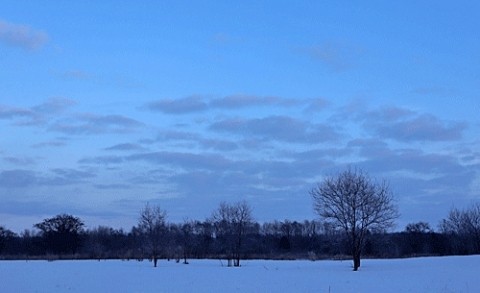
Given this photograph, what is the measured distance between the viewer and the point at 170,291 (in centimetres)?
2441

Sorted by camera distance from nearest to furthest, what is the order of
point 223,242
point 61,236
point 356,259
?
1. point 356,259
2. point 223,242
3. point 61,236

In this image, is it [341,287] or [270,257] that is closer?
[341,287]

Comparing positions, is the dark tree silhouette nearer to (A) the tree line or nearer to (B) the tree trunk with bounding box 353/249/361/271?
(A) the tree line

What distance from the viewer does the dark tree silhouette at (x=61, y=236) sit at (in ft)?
382

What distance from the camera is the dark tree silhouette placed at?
116 m

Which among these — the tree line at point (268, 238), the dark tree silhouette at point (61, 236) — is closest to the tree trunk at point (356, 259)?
the tree line at point (268, 238)

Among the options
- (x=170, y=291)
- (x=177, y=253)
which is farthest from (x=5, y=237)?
(x=170, y=291)

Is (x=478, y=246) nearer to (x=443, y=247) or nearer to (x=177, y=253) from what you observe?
(x=443, y=247)

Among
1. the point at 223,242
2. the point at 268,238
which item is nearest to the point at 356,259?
the point at 223,242

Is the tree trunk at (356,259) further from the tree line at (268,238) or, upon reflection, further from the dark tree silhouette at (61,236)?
the dark tree silhouette at (61,236)

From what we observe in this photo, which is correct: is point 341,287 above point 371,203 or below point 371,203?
below

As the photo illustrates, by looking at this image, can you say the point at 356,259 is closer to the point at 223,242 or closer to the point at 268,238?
the point at 223,242

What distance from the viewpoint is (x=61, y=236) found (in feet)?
383

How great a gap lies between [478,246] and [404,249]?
17440mm
